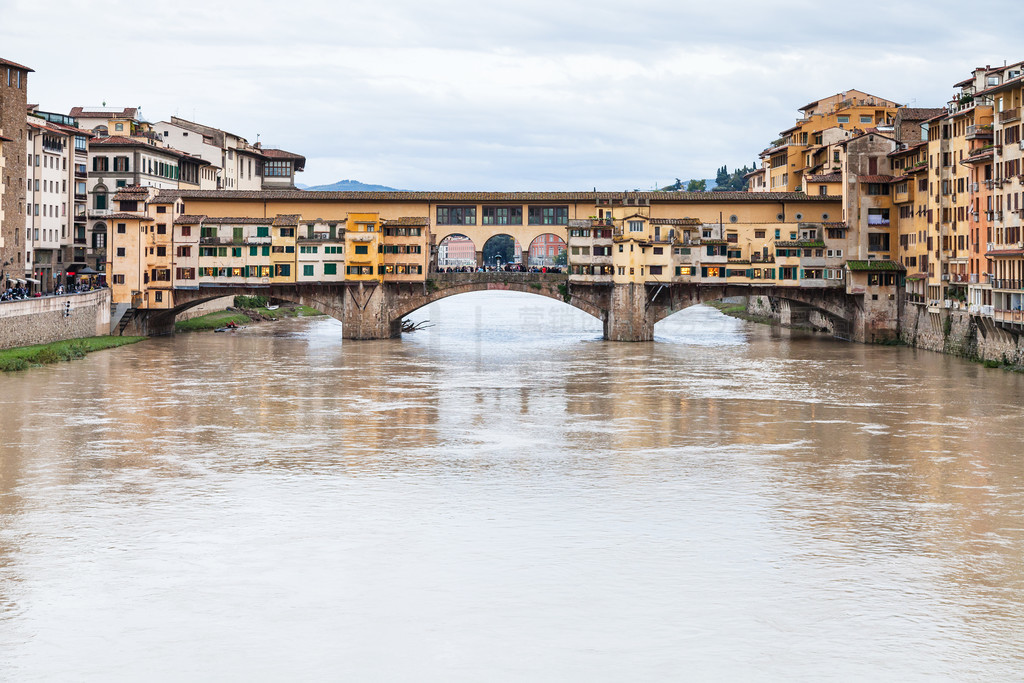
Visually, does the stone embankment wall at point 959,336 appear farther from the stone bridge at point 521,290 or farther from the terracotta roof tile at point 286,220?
the terracotta roof tile at point 286,220

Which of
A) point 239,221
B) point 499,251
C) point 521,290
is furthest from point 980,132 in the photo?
point 499,251

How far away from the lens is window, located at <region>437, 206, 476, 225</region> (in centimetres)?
6625

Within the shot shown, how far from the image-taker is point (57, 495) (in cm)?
2567

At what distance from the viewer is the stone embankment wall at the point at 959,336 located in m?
47.9

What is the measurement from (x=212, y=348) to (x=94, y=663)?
4458cm

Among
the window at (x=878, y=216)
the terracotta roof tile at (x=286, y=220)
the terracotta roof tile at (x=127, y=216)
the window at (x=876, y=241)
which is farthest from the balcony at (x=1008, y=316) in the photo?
the terracotta roof tile at (x=127, y=216)

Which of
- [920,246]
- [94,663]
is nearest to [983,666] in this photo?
[94,663]

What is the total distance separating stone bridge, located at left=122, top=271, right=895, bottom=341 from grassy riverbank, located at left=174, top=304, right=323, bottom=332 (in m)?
5.48

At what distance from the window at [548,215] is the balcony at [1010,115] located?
2400 cm

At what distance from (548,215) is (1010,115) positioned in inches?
1001

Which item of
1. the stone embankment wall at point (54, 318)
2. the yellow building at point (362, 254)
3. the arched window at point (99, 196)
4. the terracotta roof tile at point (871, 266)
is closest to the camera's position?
the stone embankment wall at point (54, 318)

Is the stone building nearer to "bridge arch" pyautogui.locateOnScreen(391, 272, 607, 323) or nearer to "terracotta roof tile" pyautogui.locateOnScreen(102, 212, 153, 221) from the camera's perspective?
"terracotta roof tile" pyautogui.locateOnScreen(102, 212, 153, 221)

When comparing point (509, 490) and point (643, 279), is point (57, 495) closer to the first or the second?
point (509, 490)

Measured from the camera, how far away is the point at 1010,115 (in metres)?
47.1
